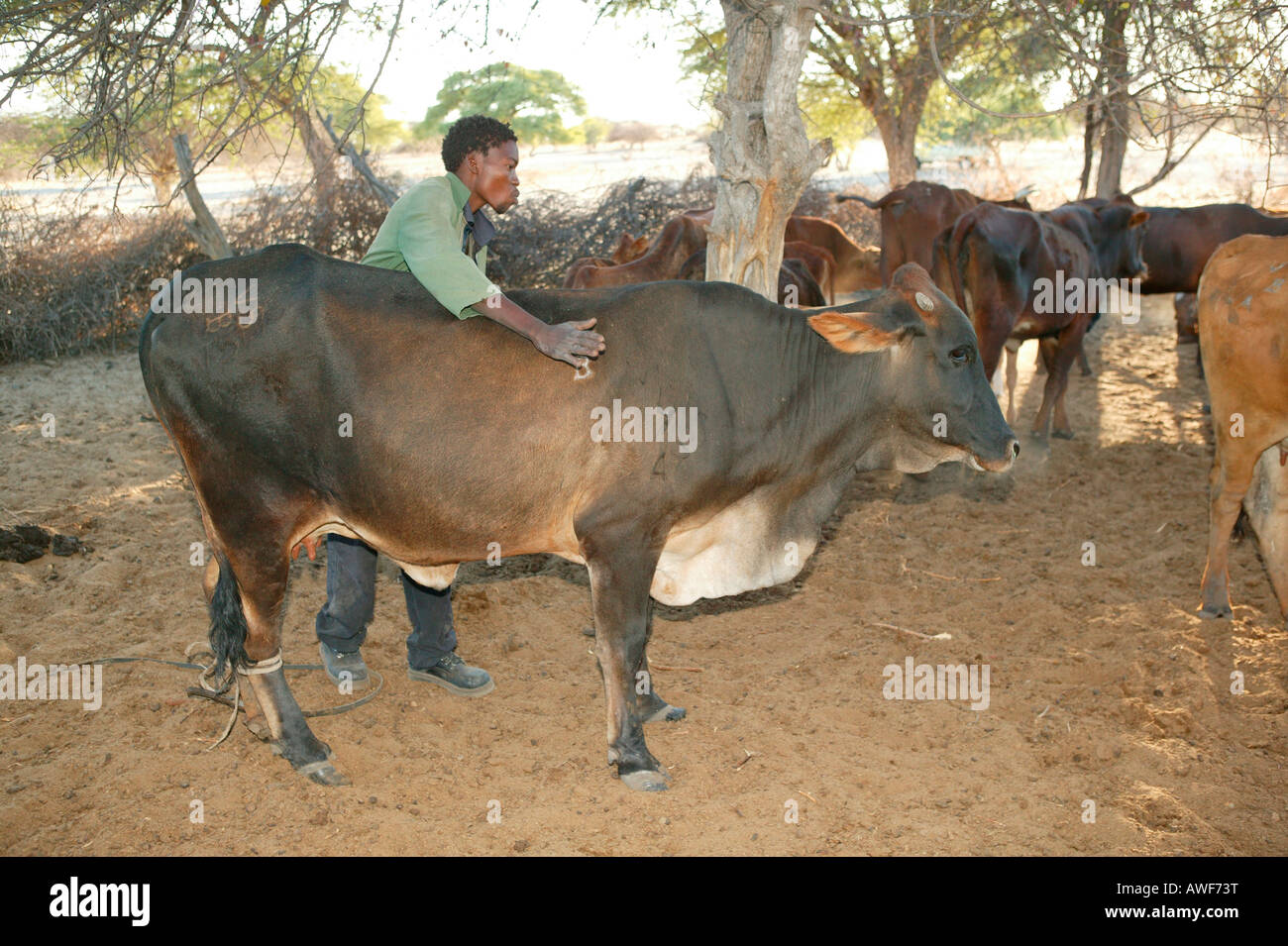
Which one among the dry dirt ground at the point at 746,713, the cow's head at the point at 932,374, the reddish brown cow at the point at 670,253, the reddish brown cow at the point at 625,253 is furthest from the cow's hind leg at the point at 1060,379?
the cow's head at the point at 932,374

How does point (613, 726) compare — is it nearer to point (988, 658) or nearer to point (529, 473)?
point (529, 473)

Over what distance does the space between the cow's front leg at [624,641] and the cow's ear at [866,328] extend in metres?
1.14

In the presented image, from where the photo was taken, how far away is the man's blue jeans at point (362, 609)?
4.89 m

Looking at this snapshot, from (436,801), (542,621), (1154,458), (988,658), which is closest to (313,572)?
(542,621)

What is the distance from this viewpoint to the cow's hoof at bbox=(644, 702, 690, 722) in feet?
15.4

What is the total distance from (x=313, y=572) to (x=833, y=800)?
3.54m

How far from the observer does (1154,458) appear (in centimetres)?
852

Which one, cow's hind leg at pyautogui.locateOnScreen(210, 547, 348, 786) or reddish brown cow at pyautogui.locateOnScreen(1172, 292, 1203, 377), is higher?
reddish brown cow at pyautogui.locateOnScreen(1172, 292, 1203, 377)

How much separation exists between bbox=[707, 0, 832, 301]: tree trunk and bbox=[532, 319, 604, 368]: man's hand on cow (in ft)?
7.92

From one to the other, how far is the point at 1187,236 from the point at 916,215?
122 inches

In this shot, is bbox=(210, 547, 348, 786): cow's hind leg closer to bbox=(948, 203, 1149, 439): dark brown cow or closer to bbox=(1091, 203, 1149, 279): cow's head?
bbox=(948, 203, 1149, 439): dark brown cow

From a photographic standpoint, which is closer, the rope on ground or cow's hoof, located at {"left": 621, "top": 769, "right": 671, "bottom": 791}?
cow's hoof, located at {"left": 621, "top": 769, "right": 671, "bottom": 791}

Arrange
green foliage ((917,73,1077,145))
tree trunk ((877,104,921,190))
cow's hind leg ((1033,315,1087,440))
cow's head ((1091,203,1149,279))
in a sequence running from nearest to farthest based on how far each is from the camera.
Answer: cow's hind leg ((1033,315,1087,440)), cow's head ((1091,203,1149,279)), green foliage ((917,73,1077,145)), tree trunk ((877,104,921,190))

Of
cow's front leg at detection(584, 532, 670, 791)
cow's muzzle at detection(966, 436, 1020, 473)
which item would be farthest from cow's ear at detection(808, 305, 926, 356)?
cow's front leg at detection(584, 532, 670, 791)
